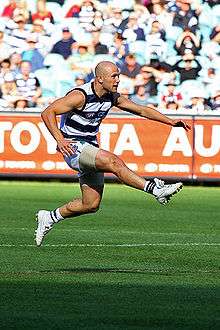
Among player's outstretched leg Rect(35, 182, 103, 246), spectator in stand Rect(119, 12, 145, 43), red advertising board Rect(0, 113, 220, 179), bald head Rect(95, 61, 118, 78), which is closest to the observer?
bald head Rect(95, 61, 118, 78)

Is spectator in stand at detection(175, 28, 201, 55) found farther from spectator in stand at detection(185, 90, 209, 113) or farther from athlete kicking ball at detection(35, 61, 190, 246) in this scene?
athlete kicking ball at detection(35, 61, 190, 246)

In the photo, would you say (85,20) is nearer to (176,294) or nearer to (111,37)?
(111,37)

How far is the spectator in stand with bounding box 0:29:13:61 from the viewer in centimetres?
2567

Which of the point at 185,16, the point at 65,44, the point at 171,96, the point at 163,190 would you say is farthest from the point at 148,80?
the point at 163,190

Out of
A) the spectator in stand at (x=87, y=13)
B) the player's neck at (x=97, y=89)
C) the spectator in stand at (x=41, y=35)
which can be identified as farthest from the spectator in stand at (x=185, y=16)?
the player's neck at (x=97, y=89)

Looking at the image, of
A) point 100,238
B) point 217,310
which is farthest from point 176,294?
point 100,238

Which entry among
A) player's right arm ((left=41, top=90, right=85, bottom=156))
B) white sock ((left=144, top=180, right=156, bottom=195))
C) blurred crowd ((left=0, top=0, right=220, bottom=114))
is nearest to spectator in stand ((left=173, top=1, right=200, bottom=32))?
blurred crowd ((left=0, top=0, right=220, bottom=114))

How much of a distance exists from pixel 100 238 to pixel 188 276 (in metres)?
3.63

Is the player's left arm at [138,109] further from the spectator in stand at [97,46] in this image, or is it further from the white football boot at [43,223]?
the spectator in stand at [97,46]

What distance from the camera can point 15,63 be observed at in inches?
990

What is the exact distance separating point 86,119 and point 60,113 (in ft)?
1.49

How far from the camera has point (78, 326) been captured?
788 cm

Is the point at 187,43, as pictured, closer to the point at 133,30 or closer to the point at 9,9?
the point at 133,30

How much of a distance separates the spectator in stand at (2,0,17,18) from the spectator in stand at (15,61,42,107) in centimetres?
222
